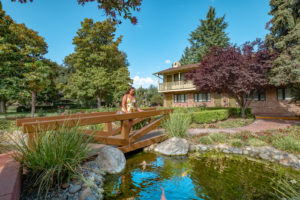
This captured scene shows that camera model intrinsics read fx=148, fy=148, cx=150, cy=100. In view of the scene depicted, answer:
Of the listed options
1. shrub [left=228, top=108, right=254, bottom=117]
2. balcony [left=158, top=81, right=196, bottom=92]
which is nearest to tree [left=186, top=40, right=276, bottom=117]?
shrub [left=228, top=108, right=254, bottom=117]

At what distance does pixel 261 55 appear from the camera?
9328mm

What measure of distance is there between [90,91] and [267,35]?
54.9 ft

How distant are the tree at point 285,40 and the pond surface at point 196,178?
6.04 metres

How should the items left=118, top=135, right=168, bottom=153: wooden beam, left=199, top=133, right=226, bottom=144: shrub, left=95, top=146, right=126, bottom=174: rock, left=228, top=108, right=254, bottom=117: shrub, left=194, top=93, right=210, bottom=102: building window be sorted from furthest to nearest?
left=194, top=93, right=210, bottom=102: building window, left=228, top=108, right=254, bottom=117: shrub, left=199, top=133, right=226, bottom=144: shrub, left=118, top=135, right=168, bottom=153: wooden beam, left=95, top=146, right=126, bottom=174: rock

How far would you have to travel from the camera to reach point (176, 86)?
68.0 feet

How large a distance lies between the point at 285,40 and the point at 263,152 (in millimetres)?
7060

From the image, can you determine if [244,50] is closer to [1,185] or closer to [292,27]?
[292,27]

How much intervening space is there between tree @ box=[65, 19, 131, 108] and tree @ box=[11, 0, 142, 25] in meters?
15.5

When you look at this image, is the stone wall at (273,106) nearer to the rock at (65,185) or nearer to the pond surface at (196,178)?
the pond surface at (196,178)

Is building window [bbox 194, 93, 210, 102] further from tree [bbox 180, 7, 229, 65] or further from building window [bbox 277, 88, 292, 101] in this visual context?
tree [bbox 180, 7, 229, 65]

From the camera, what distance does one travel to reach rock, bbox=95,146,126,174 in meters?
3.90

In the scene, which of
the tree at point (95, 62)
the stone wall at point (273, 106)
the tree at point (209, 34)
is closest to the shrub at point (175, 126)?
the tree at point (95, 62)

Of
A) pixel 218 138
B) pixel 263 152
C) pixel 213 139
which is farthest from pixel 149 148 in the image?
pixel 263 152

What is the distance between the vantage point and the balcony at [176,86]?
63.5 ft
